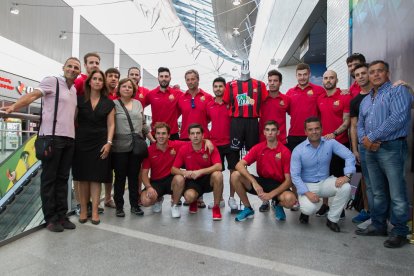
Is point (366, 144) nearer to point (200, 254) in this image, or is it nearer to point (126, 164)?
point (200, 254)

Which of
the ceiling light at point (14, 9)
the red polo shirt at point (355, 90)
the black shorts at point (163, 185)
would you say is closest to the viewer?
the red polo shirt at point (355, 90)

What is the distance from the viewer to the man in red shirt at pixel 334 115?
354 centimetres

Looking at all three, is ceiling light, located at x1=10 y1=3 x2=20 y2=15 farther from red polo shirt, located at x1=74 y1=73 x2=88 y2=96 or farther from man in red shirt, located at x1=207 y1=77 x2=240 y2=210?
man in red shirt, located at x1=207 y1=77 x2=240 y2=210

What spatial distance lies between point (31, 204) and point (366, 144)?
3.58m

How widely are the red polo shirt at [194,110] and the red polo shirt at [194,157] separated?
18.9 inches

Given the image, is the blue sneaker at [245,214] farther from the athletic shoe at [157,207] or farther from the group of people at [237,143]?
the athletic shoe at [157,207]

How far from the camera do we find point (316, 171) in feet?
10.7

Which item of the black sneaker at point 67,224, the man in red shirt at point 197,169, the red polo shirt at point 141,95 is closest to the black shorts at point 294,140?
the man in red shirt at point 197,169

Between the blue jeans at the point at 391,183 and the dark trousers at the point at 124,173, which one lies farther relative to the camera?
the dark trousers at the point at 124,173

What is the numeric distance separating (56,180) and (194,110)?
181cm

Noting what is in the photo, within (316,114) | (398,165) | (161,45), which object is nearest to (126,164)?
(316,114)

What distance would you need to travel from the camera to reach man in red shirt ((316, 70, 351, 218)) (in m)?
3.54

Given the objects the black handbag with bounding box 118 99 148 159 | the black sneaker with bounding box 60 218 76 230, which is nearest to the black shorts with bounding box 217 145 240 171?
the black handbag with bounding box 118 99 148 159

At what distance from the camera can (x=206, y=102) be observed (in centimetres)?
413
